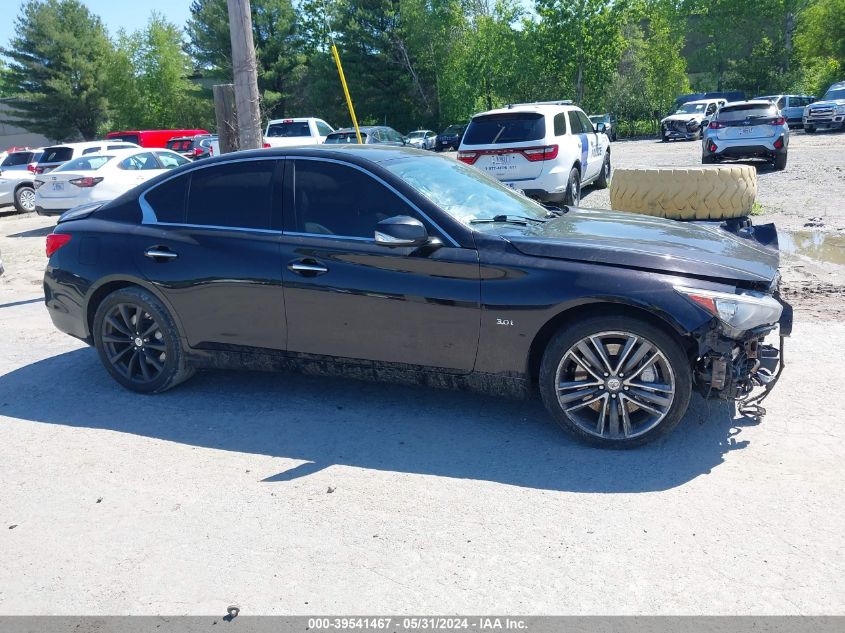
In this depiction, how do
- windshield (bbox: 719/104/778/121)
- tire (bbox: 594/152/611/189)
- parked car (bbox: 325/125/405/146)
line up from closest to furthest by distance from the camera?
tire (bbox: 594/152/611/189)
windshield (bbox: 719/104/778/121)
parked car (bbox: 325/125/405/146)

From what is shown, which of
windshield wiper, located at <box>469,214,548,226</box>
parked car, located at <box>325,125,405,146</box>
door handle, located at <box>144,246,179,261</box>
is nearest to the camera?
windshield wiper, located at <box>469,214,548,226</box>

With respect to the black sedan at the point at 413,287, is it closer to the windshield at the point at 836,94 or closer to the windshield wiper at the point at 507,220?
the windshield wiper at the point at 507,220

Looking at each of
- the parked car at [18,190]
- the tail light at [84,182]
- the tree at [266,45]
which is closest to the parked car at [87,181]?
the tail light at [84,182]

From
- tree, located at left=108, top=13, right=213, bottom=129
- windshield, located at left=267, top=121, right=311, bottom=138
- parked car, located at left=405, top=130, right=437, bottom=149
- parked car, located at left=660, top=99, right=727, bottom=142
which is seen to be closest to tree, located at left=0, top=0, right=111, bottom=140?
tree, located at left=108, top=13, right=213, bottom=129

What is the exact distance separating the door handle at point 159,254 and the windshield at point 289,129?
19.4 meters

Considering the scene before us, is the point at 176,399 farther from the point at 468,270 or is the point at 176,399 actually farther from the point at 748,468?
the point at 748,468

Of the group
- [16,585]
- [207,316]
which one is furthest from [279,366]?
[16,585]

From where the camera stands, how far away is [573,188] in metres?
12.7

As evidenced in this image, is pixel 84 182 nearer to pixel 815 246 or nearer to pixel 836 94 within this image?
pixel 815 246

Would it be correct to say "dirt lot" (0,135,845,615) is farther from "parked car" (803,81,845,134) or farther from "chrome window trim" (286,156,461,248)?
"parked car" (803,81,845,134)

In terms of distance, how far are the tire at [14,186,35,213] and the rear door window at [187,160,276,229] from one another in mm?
17229

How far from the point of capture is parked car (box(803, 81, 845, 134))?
31312mm

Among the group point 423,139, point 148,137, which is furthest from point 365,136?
point 148,137

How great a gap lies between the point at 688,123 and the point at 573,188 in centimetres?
2555
